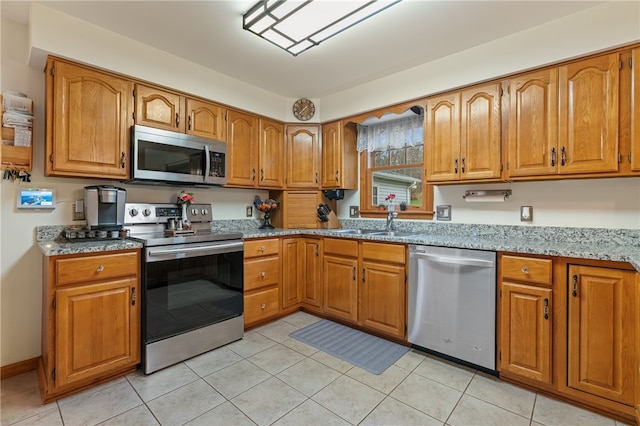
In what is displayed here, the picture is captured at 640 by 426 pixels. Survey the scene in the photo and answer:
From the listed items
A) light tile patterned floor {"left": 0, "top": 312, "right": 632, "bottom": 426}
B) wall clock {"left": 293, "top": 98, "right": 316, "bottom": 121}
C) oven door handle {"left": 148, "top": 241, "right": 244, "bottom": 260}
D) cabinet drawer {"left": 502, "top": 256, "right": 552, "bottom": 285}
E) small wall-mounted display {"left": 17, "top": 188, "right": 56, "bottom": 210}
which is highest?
wall clock {"left": 293, "top": 98, "right": 316, "bottom": 121}

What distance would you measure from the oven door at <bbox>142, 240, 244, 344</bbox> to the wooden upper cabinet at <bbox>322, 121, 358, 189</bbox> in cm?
137

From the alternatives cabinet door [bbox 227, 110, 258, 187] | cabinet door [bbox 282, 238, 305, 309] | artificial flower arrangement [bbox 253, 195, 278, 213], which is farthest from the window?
cabinet door [bbox 227, 110, 258, 187]

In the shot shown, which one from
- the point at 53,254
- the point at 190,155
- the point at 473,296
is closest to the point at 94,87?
the point at 190,155

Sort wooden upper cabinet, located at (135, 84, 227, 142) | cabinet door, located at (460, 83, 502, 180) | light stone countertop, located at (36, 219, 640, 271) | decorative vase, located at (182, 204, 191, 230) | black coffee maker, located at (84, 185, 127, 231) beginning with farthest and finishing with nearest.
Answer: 1. decorative vase, located at (182, 204, 191, 230)
2. wooden upper cabinet, located at (135, 84, 227, 142)
3. cabinet door, located at (460, 83, 502, 180)
4. black coffee maker, located at (84, 185, 127, 231)
5. light stone countertop, located at (36, 219, 640, 271)

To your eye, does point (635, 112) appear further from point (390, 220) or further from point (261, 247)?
point (261, 247)

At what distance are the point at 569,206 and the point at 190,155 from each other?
309 cm

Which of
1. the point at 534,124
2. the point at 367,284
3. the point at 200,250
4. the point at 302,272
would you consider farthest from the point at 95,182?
the point at 534,124

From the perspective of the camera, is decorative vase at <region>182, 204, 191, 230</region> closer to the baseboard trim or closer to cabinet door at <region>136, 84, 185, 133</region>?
cabinet door at <region>136, 84, 185, 133</region>

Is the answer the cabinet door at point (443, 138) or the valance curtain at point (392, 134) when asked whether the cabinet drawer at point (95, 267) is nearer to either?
the cabinet door at point (443, 138)

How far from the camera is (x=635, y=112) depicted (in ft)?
5.96

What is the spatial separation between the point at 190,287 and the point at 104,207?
0.88m

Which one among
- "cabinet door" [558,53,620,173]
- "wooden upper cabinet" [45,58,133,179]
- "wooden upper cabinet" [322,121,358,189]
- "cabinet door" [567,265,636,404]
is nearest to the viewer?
"cabinet door" [567,265,636,404]

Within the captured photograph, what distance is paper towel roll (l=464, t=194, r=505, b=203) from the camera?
2.50 m

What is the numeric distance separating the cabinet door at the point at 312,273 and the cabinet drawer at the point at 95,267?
1642 millimetres
